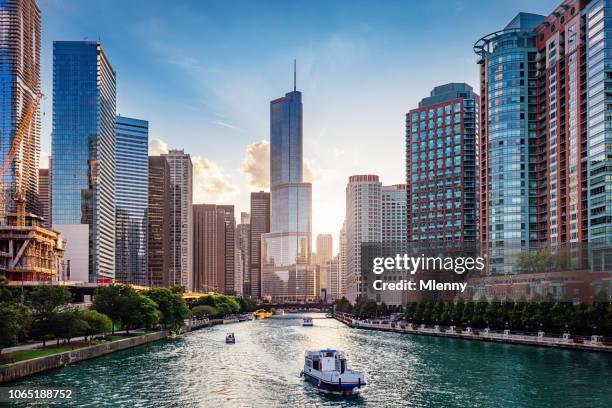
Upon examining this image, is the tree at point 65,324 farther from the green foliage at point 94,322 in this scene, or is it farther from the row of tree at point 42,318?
the green foliage at point 94,322

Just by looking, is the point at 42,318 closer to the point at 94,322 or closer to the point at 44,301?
the point at 44,301

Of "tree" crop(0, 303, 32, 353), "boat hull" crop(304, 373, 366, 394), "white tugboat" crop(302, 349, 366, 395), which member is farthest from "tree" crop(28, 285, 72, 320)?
"boat hull" crop(304, 373, 366, 394)

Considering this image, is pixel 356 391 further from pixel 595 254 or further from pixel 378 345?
pixel 595 254

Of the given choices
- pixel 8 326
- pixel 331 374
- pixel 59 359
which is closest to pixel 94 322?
pixel 59 359

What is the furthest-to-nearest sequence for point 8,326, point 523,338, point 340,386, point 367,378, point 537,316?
point 523,338
point 537,316
point 367,378
point 8,326
point 340,386

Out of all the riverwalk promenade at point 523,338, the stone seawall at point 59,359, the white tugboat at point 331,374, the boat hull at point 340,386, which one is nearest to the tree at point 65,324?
the stone seawall at point 59,359

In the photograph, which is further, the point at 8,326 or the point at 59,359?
the point at 59,359

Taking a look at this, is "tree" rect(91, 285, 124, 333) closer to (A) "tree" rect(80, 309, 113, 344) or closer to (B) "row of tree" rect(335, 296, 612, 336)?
(A) "tree" rect(80, 309, 113, 344)
